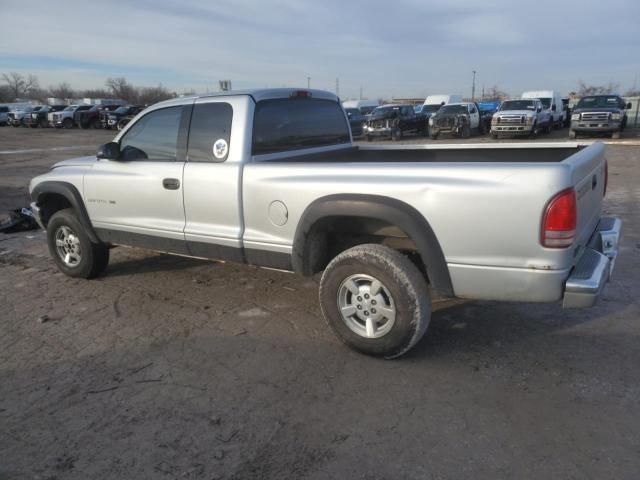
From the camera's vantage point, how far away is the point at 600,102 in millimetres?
21109

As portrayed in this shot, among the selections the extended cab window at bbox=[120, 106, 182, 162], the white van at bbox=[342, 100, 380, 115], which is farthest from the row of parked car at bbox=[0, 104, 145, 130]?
the extended cab window at bbox=[120, 106, 182, 162]

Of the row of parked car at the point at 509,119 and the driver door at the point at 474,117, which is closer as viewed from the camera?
the row of parked car at the point at 509,119

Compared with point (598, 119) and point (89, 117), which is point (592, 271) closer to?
point (598, 119)

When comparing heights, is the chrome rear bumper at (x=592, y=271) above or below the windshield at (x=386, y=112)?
below

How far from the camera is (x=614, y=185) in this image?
10.4 meters

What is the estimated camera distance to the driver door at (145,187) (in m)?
4.35

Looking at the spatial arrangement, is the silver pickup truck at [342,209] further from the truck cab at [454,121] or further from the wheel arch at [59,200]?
the truck cab at [454,121]

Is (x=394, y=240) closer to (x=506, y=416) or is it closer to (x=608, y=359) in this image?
(x=506, y=416)

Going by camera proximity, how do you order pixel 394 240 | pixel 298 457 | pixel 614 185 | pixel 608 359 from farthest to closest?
1. pixel 614 185
2. pixel 394 240
3. pixel 608 359
4. pixel 298 457

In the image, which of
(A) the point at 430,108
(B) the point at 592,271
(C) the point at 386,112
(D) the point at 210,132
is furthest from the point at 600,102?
(D) the point at 210,132

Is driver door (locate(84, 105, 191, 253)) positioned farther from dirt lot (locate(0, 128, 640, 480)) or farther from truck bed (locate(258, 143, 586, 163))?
truck bed (locate(258, 143, 586, 163))

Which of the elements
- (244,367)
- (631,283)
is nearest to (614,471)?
(244,367)

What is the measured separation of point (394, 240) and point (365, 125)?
21.7m

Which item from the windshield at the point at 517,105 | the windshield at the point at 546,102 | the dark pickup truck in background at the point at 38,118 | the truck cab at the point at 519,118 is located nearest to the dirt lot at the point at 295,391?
the truck cab at the point at 519,118
